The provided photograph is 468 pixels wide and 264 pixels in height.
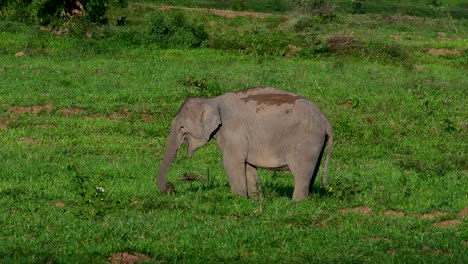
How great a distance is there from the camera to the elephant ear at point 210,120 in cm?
1155

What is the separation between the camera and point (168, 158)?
11688 millimetres

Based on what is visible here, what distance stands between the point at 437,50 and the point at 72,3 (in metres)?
10.2

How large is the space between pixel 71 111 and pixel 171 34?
8789mm

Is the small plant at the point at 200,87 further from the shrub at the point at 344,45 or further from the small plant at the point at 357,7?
the small plant at the point at 357,7

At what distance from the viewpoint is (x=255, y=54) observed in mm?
25250

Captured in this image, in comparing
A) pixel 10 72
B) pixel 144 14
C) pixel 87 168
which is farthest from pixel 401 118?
pixel 144 14

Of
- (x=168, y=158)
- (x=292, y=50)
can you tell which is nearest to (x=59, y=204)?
(x=168, y=158)

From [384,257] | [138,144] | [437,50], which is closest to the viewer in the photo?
[384,257]

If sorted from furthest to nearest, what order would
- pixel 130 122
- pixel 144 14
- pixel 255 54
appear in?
pixel 144 14 → pixel 255 54 → pixel 130 122

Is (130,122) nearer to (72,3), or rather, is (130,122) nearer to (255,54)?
(255,54)

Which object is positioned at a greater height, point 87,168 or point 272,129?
point 272,129

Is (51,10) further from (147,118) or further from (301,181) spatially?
(301,181)

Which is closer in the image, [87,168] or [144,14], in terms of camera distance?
[87,168]

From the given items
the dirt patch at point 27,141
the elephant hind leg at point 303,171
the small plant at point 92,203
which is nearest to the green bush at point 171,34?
the dirt patch at point 27,141
